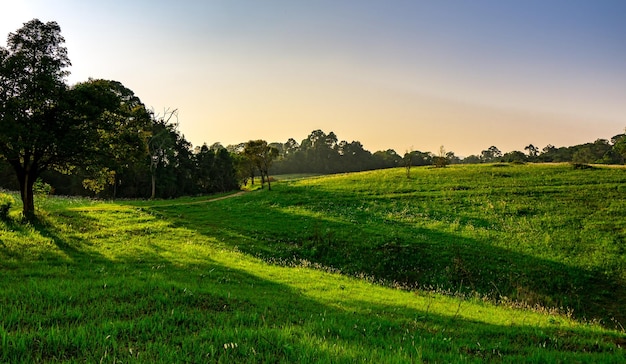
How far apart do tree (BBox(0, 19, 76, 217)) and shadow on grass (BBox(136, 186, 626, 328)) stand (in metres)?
11.0

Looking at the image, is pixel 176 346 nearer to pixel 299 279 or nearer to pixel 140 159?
pixel 299 279

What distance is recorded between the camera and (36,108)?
23.7m

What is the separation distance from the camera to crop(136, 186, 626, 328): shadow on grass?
2008 cm

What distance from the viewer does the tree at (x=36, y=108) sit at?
22.0 meters

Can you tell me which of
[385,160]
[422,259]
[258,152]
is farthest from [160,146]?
[385,160]

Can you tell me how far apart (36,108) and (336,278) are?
77.3 feet

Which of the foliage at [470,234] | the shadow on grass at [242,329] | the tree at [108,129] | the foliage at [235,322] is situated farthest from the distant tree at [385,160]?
the shadow on grass at [242,329]

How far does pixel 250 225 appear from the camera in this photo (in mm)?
33719

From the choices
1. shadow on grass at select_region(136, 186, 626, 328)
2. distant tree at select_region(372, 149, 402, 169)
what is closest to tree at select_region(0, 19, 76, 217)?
shadow on grass at select_region(136, 186, 626, 328)

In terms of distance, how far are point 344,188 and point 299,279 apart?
43.3 meters

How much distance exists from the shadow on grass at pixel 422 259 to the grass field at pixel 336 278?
0.46 feet

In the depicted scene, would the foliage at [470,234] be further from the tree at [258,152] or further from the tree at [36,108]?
the tree at [258,152]

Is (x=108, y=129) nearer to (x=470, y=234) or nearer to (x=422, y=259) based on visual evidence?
(x=422, y=259)

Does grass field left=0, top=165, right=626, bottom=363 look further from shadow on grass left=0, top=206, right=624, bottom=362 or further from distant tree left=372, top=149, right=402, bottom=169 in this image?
distant tree left=372, top=149, right=402, bottom=169
